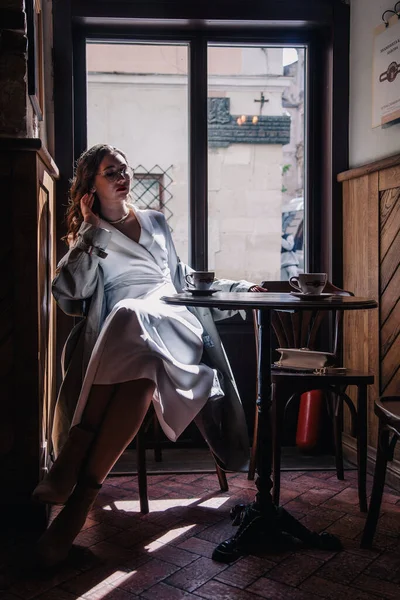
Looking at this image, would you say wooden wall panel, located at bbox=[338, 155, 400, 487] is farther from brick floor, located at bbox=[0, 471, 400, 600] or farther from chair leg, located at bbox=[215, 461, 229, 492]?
chair leg, located at bbox=[215, 461, 229, 492]

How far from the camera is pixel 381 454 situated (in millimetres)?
2170

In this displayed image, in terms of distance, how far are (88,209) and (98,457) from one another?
1.07 m

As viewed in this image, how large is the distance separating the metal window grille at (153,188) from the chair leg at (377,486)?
1.83 metres

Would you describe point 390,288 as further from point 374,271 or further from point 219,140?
point 219,140

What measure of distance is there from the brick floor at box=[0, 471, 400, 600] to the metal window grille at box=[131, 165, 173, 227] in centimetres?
150

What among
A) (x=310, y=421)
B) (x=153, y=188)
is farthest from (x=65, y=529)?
(x=153, y=188)

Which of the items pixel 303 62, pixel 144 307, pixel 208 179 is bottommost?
pixel 144 307

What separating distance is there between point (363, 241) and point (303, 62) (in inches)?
42.7

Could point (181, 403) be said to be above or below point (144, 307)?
below

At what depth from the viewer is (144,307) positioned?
2465 millimetres

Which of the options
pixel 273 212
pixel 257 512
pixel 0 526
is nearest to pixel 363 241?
pixel 273 212

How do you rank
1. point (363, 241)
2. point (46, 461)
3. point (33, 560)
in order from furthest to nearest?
point (363, 241)
point (46, 461)
point (33, 560)

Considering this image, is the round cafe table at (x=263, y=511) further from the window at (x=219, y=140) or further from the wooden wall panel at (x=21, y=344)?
the window at (x=219, y=140)

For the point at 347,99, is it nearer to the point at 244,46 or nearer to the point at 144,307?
the point at 244,46
